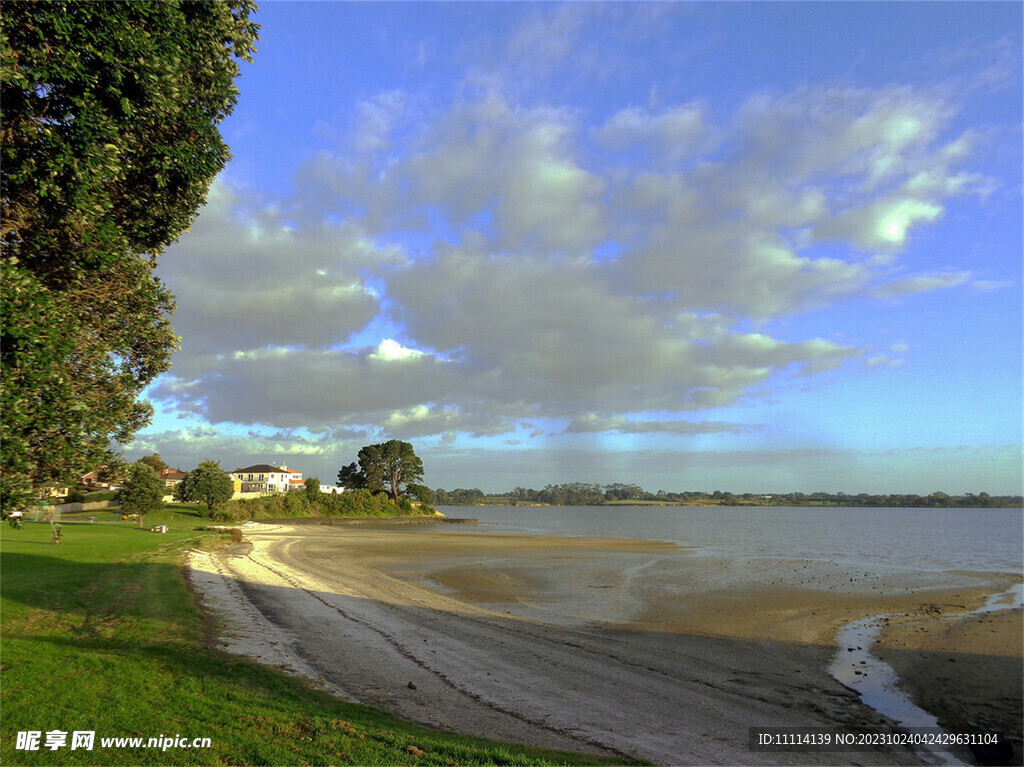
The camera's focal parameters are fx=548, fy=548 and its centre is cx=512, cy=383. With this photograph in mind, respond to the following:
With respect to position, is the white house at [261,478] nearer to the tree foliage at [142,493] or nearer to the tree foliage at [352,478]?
the tree foliage at [352,478]

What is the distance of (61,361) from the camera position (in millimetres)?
8242

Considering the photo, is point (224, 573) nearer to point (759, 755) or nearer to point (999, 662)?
point (759, 755)

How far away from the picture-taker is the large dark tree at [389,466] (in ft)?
497

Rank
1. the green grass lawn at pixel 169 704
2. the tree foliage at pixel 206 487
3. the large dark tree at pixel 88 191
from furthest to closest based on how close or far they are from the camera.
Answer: the tree foliage at pixel 206 487 < the green grass lawn at pixel 169 704 < the large dark tree at pixel 88 191

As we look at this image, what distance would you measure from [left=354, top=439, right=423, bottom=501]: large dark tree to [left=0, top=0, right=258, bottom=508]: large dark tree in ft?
474

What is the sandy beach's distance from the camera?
13758mm

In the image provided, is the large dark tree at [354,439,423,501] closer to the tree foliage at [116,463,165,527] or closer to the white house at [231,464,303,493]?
the white house at [231,464,303,493]

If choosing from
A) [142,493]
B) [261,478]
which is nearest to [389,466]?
[261,478]

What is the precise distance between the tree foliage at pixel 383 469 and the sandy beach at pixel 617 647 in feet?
359

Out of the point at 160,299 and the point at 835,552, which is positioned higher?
the point at 160,299

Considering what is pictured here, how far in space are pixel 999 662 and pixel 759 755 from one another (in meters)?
17.0

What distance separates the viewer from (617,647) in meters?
21.7

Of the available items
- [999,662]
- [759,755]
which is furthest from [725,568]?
[759,755]

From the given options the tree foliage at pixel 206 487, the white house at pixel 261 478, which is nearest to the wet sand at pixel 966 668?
the tree foliage at pixel 206 487
